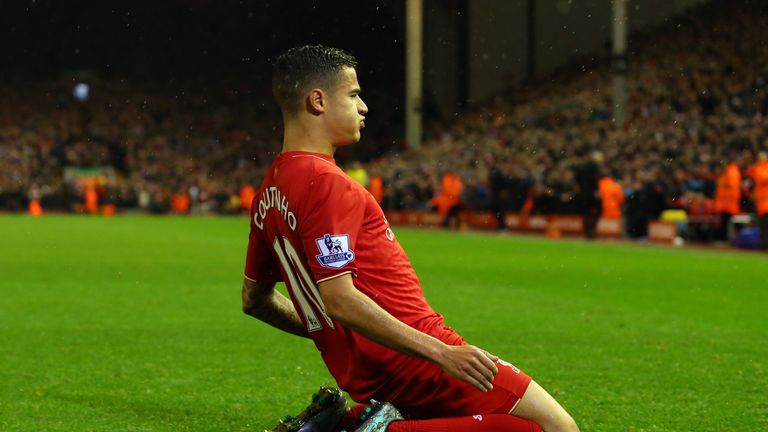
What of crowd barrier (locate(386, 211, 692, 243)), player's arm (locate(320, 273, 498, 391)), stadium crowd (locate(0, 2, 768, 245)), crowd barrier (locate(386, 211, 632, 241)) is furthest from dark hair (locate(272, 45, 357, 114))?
crowd barrier (locate(386, 211, 632, 241))

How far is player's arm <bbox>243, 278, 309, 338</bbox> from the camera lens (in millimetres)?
4211

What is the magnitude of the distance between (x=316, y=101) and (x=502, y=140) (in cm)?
3580

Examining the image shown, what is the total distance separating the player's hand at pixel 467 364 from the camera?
3373 millimetres

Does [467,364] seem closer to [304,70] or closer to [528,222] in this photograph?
[304,70]

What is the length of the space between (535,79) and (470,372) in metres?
42.0

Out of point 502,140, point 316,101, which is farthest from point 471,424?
point 502,140

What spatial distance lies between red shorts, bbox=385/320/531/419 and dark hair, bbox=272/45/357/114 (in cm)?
94

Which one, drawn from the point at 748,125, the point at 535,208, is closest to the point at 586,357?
the point at 748,125

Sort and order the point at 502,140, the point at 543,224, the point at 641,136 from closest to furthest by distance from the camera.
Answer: the point at 543,224 → the point at 641,136 → the point at 502,140

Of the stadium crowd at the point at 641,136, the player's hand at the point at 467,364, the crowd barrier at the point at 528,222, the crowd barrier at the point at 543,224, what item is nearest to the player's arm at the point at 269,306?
the player's hand at the point at 467,364

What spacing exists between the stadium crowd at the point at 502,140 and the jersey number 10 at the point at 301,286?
18831 mm

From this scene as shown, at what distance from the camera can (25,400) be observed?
19.1 feet

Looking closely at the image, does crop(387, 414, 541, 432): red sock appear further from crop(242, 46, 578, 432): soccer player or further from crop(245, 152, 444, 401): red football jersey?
crop(245, 152, 444, 401): red football jersey

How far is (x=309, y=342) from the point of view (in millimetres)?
8164
